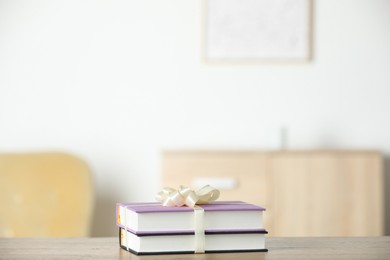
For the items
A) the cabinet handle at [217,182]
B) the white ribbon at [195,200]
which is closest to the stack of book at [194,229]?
the white ribbon at [195,200]

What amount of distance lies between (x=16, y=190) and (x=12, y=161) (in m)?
0.14

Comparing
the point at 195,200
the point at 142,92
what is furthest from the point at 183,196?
the point at 142,92

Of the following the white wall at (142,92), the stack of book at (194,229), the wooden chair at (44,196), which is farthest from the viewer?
the white wall at (142,92)

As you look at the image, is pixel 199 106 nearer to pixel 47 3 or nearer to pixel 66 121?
pixel 66 121

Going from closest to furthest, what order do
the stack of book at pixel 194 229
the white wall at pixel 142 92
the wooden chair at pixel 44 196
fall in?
the stack of book at pixel 194 229 → the wooden chair at pixel 44 196 → the white wall at pixel 142 92

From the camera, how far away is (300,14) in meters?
3.95

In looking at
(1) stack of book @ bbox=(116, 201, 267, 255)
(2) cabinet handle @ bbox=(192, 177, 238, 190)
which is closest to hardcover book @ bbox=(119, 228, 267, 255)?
(1) stack of book @ bbox=(116, 201, 267, 255)

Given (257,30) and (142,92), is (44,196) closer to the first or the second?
(142,92)

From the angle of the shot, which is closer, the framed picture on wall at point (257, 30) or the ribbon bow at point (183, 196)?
the ribbon bow at point (183, 196)

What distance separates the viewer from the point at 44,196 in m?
3.67

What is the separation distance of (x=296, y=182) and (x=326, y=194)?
0.51ft

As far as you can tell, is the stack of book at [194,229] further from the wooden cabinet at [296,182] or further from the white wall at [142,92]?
the white wall at [142,92]

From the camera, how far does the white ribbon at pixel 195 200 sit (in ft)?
5.31

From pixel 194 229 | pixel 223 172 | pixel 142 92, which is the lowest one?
pixel 223 172
